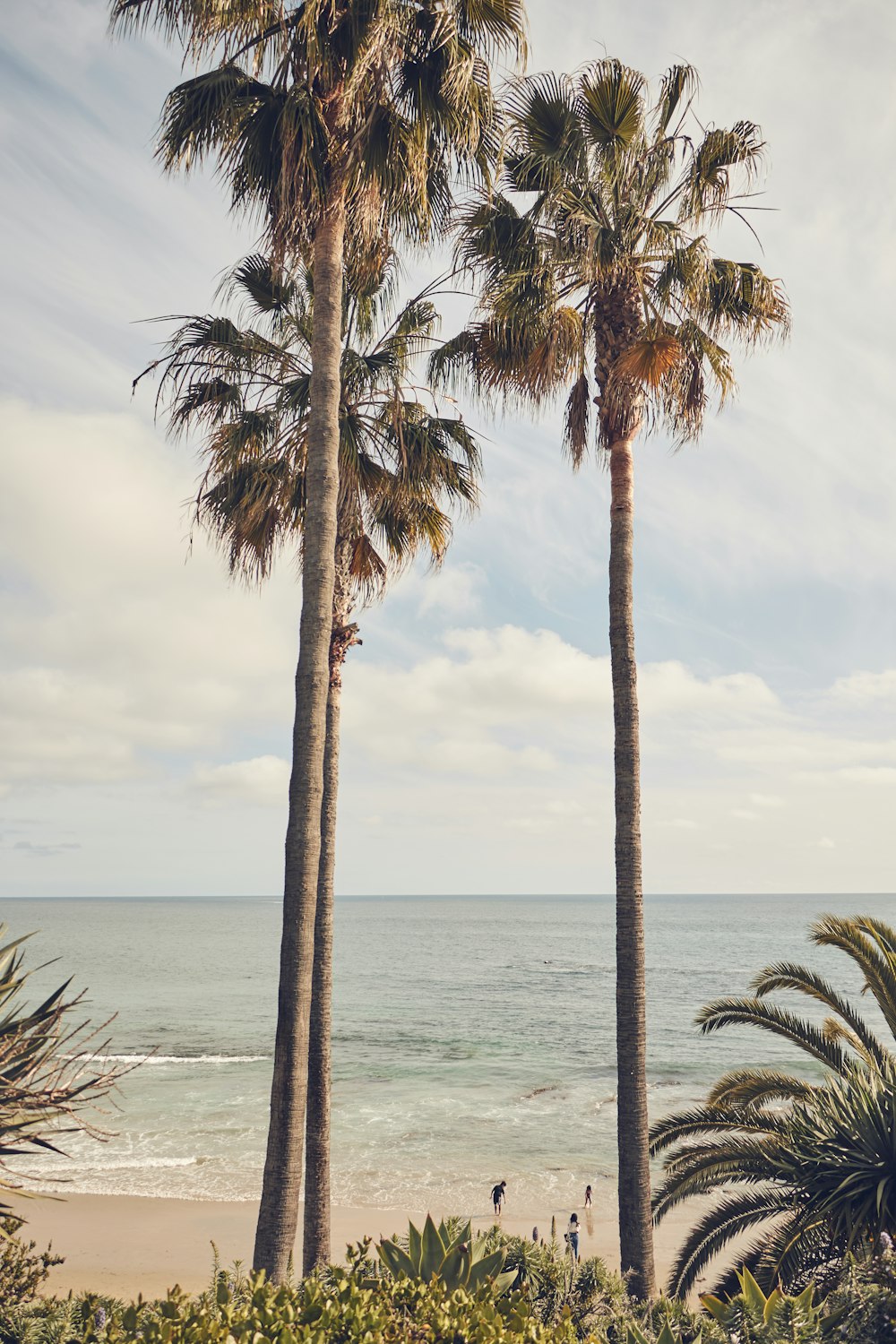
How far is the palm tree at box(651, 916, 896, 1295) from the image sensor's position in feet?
23.9

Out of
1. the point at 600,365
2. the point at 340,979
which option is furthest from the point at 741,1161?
the point at 340,979

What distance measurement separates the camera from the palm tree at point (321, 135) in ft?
26.6

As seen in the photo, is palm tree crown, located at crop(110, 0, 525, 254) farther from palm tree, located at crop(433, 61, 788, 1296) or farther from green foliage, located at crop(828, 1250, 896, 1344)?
green foliage, located at crop(828, 1250, 896, 1344)

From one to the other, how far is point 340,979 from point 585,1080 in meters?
41.6

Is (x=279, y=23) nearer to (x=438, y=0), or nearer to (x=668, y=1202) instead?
(x=438, y=0)

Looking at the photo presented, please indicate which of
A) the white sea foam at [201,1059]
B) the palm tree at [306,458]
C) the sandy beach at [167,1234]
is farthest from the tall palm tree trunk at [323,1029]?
the white sea foam at [201,1059]

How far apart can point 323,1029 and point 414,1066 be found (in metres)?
30.6

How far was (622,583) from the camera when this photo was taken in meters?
10.2

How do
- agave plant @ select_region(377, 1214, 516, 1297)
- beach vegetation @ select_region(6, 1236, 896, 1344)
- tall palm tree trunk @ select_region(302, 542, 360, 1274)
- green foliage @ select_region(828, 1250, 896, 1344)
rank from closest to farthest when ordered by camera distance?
beach vegetation @ select_region(6, 1236, 896, 1344)
green foliage @ select_region(828, 1250, 896, 1344)
agave plant @ select_region(377, 1214, 516, 1297)
tall palm tree trunk @ select_region(302, 542, 360, 1274)

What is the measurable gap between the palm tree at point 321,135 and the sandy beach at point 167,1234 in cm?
1119

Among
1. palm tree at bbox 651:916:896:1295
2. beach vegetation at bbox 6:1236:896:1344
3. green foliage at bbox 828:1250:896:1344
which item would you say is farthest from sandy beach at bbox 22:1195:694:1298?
green foliage at bbox 828:1250:896:1344

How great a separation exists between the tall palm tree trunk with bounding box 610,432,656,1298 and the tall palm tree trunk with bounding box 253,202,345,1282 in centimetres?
286

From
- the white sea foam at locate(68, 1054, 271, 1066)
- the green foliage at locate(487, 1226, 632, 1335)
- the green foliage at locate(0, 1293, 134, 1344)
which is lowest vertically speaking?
the white sea foam at locate(68, 1054, 271, 1066)

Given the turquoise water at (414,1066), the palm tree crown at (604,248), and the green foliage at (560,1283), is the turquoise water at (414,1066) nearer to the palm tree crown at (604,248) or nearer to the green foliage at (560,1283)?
the green foliage at (560,1283)
